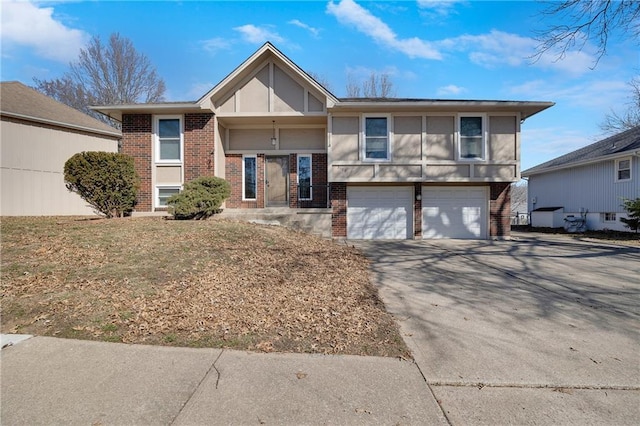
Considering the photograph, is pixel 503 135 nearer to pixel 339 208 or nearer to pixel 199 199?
pixel 339 208

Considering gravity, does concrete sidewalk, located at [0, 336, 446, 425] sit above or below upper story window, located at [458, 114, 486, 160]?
below

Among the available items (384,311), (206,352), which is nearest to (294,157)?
(384,311)

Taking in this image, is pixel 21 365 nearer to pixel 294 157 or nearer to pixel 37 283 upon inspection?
pixel 37 283

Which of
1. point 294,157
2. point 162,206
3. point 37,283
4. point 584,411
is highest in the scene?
point 294,157

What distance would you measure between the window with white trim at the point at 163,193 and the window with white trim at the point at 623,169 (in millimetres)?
20718

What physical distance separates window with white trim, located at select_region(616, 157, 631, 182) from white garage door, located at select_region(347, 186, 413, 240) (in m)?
12.0

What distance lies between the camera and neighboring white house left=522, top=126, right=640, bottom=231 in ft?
54.4

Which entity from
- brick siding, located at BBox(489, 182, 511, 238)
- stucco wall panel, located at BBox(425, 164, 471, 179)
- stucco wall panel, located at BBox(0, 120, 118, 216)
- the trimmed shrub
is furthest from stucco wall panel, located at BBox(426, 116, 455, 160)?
stucco wall panel, located at BBox(0, 120, 118, 216)

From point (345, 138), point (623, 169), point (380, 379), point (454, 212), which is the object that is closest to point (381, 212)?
point (454, 212)

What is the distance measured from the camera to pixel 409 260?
8.76 meters

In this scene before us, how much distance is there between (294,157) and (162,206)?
5523 mm

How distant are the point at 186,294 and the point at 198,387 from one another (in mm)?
2143

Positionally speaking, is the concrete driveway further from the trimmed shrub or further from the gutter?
the gutter

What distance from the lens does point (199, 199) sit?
11164 mm
